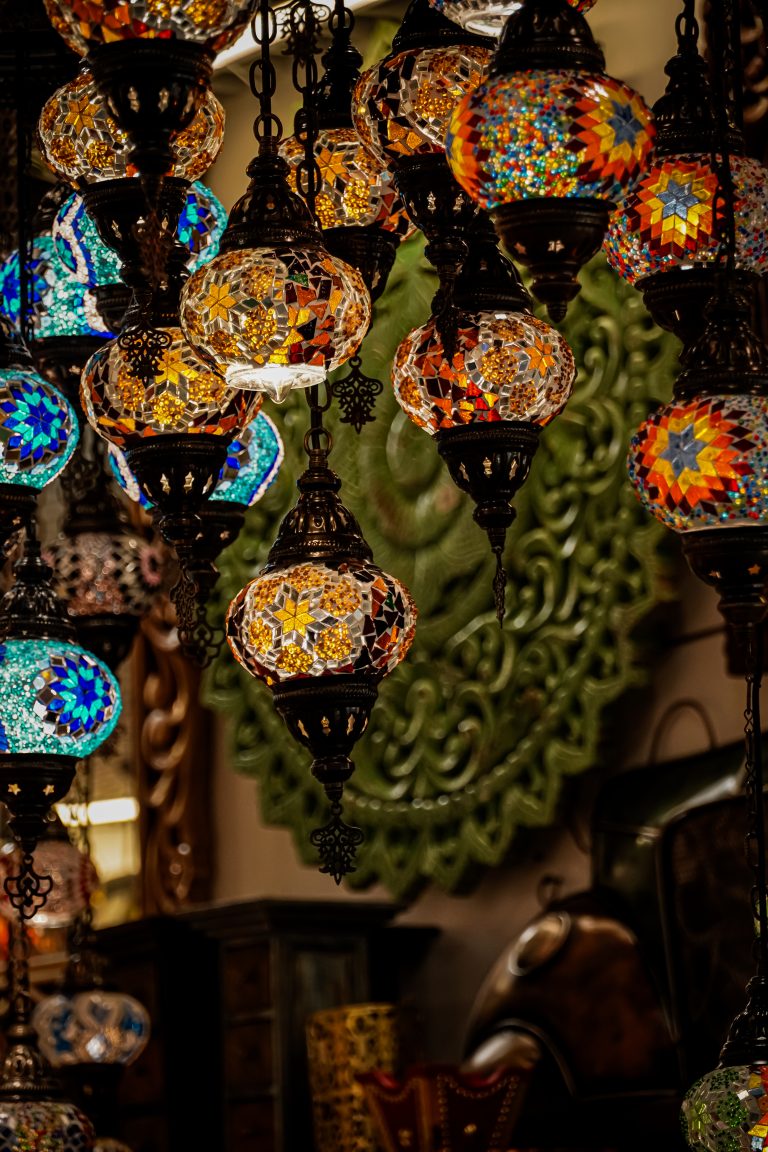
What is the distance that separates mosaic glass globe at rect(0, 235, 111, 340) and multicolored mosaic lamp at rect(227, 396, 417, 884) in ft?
1.90

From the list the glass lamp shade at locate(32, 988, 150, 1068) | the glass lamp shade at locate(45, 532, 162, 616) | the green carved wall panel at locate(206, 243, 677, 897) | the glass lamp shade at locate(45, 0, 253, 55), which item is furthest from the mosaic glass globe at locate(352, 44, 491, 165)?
the green carved wall panel at locate(206, 243, 677, 897)

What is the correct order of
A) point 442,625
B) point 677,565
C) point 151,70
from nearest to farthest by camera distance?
point 151,70
point 677,565
point 442,625

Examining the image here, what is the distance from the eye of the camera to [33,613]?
2496 mm

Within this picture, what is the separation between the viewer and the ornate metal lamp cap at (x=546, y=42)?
1.72 metres

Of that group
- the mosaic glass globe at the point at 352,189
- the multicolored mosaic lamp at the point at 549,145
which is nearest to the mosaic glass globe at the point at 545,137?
the multicolored mosaic lamp at the point at 549,145

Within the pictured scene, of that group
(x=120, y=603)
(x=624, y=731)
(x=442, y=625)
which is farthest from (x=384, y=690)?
(x=120, y=603)

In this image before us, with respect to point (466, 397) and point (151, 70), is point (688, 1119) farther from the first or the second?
point (151, 70)

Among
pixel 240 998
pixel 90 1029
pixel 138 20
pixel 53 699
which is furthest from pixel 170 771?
pixel 138 20

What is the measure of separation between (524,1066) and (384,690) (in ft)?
3.94

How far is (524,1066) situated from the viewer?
13.4 ft

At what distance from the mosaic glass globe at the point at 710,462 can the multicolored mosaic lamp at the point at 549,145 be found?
0.18 m

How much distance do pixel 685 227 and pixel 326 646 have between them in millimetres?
527

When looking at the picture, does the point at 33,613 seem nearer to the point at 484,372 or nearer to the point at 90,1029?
the point at 484,372

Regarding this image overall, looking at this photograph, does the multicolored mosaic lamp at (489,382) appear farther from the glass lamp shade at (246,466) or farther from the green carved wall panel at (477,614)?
the green carved wall panel at (477,614)
